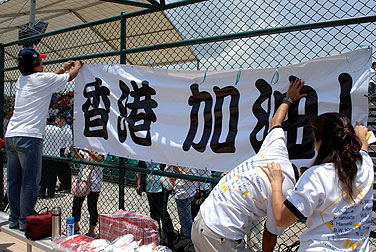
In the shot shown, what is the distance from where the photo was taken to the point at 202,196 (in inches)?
175

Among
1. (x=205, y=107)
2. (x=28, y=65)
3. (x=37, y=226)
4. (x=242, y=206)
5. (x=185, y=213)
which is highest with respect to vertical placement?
(x=28, y=65)

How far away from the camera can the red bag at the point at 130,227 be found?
114 inches

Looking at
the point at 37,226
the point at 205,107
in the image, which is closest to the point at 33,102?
the point at 37,226

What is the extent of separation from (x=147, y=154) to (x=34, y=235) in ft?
4.73

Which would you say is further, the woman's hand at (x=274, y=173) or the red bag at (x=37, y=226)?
the red bag at (x=37, y=226)

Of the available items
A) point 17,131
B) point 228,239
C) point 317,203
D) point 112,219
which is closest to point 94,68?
point 17,131

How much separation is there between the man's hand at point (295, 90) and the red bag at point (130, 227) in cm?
168

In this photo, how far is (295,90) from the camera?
239 centimetres

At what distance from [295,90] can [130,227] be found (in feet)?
6.22

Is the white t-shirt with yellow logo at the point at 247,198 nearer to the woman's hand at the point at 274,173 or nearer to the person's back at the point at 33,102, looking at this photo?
the woman's hand at the point at 274,173

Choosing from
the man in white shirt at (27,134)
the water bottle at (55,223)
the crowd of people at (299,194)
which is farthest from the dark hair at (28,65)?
the crowd of people at (299,194)

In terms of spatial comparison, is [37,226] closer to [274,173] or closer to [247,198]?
[247,198]

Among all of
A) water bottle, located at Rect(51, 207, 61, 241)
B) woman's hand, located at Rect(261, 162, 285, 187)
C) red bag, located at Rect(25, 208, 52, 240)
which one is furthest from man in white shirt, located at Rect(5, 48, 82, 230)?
woman's hand, located at Rect(261, 162, 285, 187)

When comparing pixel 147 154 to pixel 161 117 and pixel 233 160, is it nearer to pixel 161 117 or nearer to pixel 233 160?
pixel 161 117
